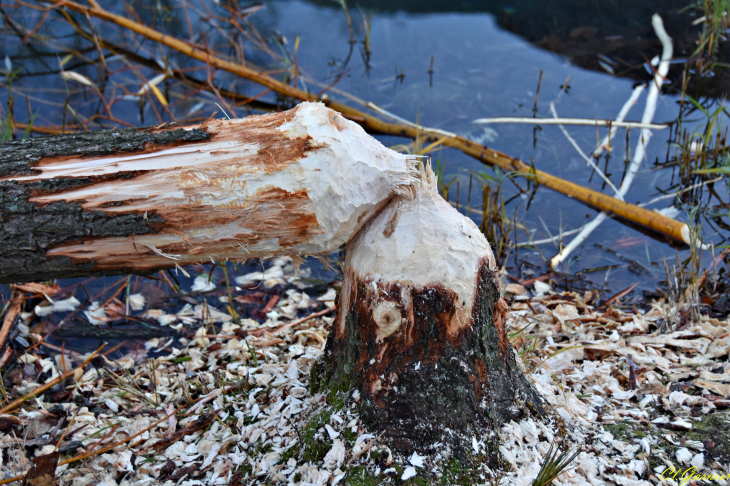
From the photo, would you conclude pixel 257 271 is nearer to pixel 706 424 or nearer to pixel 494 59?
pixel 706 424

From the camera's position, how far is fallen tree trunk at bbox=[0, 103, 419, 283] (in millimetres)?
1458

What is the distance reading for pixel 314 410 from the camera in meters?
1.70

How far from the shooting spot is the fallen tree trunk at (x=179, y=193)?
1458mm

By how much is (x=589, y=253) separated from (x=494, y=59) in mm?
2495

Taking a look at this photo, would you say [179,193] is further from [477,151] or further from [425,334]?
[477,151]

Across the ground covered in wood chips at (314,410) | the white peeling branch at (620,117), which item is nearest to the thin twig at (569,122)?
the white peeling branch at (620,117)

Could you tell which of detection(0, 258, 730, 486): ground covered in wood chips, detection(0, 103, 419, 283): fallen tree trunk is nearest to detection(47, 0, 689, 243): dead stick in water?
detection(0, 258, 730, 486): ground covered in wood chips

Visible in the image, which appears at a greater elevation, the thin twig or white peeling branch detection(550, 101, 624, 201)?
the thin twig

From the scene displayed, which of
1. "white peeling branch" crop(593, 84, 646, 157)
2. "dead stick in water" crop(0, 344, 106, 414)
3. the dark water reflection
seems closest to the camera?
"dead stick in water" crop(0, 344, 106, 414)

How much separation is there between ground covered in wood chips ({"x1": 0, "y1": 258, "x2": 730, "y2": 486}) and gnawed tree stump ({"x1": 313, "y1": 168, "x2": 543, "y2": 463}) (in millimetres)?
60

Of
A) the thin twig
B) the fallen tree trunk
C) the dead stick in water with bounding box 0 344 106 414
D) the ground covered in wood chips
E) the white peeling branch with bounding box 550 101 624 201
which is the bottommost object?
the dead stick in water with bounding box 0 344 106 414

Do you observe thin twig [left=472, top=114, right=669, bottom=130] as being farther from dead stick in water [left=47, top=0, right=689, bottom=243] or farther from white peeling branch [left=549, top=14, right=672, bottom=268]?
dead stick in water [left=47, top=0, right=689, bottom=243]

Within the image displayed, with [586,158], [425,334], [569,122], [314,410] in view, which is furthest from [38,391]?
[569,122]

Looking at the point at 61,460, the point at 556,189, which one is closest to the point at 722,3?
the point at 556,189
